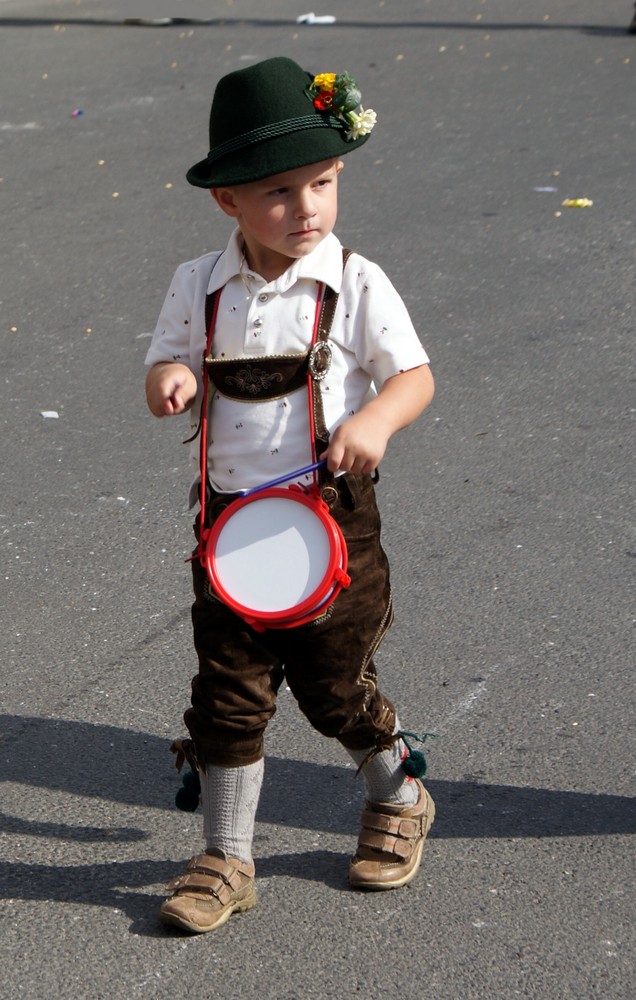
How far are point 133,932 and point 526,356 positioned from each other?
3523 mm

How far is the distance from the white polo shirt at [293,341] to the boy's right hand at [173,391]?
0.08 meters

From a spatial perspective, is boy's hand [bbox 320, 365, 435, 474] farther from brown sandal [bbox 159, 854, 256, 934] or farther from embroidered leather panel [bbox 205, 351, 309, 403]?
brown sandal [bbox 159, 854, 256, 934]

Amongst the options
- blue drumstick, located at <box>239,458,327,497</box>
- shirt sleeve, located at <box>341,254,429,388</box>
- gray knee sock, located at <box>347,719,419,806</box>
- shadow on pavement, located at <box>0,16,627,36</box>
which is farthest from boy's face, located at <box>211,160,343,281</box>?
shadow on pavement, located at <box>0,16,627,36</box>

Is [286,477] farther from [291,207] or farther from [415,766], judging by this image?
[415,766]

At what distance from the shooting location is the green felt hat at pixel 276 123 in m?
2.63

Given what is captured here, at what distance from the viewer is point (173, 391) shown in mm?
2771

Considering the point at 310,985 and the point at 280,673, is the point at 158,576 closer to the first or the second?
the point at 280,673

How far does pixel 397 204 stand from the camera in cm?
776

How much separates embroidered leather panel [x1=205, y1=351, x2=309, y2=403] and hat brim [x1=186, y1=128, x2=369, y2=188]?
1.11 feet

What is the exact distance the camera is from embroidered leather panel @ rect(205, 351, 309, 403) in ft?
9.07

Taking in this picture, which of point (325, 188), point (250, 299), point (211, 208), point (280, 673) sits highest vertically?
point (325, 188)

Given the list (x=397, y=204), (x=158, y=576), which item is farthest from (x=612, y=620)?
(x=397, y=204)

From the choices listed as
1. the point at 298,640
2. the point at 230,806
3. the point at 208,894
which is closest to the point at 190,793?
the point at 230,806

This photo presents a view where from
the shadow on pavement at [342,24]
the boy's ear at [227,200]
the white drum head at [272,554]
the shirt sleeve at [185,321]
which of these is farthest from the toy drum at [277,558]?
the shadow on pavement at [342,24]
